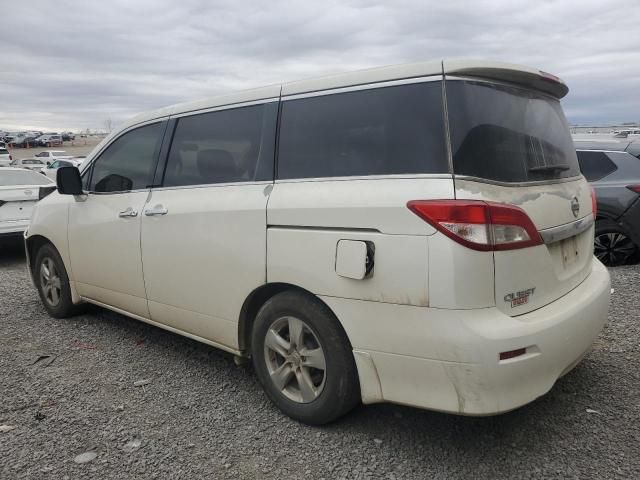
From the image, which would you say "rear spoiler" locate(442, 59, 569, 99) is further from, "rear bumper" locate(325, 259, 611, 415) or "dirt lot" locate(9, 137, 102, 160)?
"dirt lot" locate(9, 137, 102, 160)

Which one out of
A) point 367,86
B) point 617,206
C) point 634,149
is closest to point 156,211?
point 367,86

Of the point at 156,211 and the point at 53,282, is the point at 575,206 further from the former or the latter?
the point at 53,282

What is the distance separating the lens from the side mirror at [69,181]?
4418 mm

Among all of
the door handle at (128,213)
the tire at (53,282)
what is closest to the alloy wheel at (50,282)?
the tire at (53,282)

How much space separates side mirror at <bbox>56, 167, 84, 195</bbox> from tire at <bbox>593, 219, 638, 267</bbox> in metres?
5.67

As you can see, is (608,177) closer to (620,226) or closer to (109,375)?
A: (620,226)

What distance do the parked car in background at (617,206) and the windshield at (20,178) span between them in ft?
27.4

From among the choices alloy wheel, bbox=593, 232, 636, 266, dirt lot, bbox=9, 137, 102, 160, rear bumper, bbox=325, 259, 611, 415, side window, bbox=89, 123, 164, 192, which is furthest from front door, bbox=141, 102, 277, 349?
dirt lot, bbox=9, 137, 102, 160

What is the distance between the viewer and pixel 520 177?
2.62 metres

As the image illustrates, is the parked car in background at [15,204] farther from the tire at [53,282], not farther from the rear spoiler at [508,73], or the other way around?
the rear spoiler at [508,73]

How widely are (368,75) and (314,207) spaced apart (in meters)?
0.74

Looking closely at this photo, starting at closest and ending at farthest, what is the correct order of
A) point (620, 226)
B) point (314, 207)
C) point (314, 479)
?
point (314, 479) < point (314, 207) < point (620, 226)

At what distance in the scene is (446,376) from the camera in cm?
243

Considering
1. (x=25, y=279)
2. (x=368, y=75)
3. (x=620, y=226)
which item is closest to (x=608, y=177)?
(x=620, y=226)
